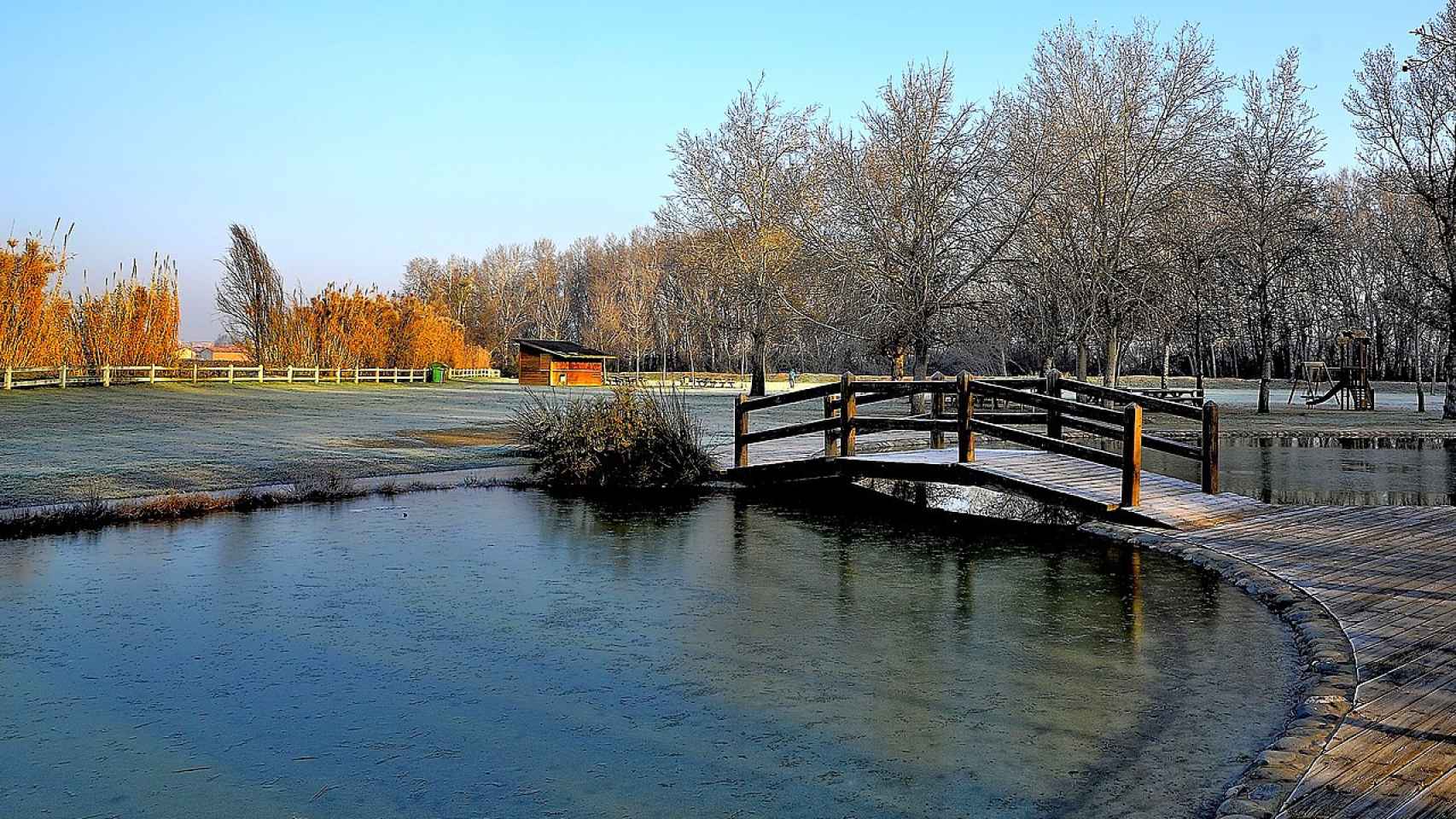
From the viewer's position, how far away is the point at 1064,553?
970 cm

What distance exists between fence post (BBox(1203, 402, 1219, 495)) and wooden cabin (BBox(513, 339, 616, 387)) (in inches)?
2024

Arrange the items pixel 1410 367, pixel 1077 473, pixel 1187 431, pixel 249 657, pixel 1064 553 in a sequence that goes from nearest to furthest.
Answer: pixel 249 657
pixel 1064 553
pixel 1077 473
pixel 1187 431
pixel 1410 367

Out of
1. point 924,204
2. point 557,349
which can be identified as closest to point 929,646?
point 924,204

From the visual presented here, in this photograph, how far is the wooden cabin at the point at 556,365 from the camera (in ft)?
206

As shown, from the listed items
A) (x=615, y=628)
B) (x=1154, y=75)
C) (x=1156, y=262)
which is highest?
(x=1154, y=75)

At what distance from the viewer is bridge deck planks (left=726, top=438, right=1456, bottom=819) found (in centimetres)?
403

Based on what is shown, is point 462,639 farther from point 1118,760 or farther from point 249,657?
point 1118,760

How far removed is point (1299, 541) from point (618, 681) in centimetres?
674

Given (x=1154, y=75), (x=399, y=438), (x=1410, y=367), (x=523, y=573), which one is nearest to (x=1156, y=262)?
(x=1154, y=75)

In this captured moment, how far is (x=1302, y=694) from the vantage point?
539cm

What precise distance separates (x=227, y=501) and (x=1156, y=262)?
24553 millimetres

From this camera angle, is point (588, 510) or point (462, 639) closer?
point (462, 639)

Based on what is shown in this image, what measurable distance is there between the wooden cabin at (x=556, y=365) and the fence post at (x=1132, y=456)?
170ft

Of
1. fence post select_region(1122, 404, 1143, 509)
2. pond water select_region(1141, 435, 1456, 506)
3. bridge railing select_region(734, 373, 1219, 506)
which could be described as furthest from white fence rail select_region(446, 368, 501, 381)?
fence post select_region(1122, 404, 1143, 509)
